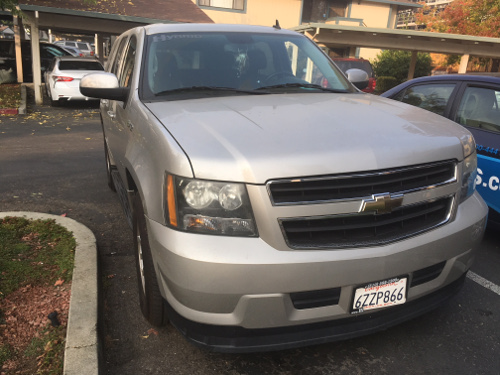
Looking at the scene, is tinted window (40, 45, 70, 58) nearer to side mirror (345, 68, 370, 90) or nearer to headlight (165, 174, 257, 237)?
side mirror (345, 68, 370, 90)

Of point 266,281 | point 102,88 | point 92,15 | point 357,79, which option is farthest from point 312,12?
point 266,281

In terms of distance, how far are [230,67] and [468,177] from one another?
1919 millimetres

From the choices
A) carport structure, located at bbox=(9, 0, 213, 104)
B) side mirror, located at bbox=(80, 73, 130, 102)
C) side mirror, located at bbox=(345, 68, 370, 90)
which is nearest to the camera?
side mirror, located at bbox=(80, 73, 130, 102)

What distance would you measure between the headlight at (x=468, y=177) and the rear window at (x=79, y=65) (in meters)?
13.8

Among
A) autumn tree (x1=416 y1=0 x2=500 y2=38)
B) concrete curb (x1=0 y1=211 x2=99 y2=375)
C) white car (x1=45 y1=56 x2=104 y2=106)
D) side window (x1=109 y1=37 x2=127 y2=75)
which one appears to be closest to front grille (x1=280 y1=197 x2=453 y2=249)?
concrete curb (x1=0 y1=211 x2=99 y2=375)

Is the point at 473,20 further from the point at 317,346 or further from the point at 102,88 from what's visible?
the point at 317,346

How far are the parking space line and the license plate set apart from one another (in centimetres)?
159

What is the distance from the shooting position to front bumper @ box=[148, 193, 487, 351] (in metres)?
2.11

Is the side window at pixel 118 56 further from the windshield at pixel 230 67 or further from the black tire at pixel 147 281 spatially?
the black tire at pixel 147 281

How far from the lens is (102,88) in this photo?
10.8ft

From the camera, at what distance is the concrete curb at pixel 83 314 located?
96.7 inches

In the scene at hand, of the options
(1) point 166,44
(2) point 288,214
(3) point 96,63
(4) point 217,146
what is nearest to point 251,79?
(1) point 166,44

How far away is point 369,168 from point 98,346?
5.96ft

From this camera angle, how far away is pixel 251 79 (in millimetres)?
3572
